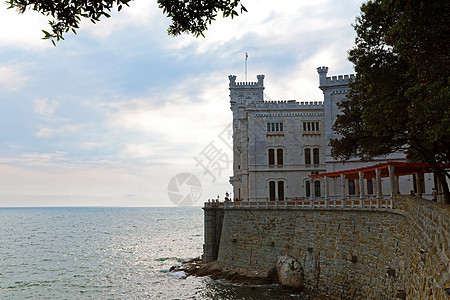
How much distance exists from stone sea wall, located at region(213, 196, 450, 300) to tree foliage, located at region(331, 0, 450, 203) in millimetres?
3586

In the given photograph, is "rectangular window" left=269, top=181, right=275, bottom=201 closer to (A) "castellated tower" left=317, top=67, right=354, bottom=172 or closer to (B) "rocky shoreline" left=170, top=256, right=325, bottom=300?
(A) "castellated tower" left=317, top=67, right=354, bottom=172

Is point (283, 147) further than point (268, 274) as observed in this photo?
Yes

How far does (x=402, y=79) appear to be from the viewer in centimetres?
1930

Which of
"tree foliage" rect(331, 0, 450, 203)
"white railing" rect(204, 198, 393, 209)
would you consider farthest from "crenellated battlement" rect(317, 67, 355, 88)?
"tree foliage" rect(331, 0, 450, 203)

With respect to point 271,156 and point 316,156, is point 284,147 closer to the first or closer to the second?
point 271,156

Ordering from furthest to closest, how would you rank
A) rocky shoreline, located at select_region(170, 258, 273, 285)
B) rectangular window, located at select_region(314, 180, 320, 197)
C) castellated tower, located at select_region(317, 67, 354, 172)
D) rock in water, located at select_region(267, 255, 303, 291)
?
rectangular window, located at select_region(314, 180, 320, 197) → castellated tower, located at select_region(317, 67, 354, 172) → rocky shoreline, located at select_region(170, 258, 273, 285) → rock in water, located at select_region(267, 255, 303, 291)

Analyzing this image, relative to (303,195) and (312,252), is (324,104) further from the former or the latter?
(312,252)

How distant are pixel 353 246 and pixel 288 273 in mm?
6905

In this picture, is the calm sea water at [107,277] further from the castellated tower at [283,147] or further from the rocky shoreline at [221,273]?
the castellated tower at [283,147]

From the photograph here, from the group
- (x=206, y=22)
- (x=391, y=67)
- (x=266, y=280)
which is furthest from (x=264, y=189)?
(x=206, y=22)

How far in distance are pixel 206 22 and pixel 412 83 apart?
11.5 m

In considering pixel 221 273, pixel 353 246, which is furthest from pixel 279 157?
pixel 353 246

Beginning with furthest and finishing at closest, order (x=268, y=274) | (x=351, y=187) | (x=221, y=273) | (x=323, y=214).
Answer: (x=351, y=187)
(x=221, y=273)
(x=268, y=274)
(x=323, y=214)

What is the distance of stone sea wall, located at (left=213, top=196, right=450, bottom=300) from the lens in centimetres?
1362
